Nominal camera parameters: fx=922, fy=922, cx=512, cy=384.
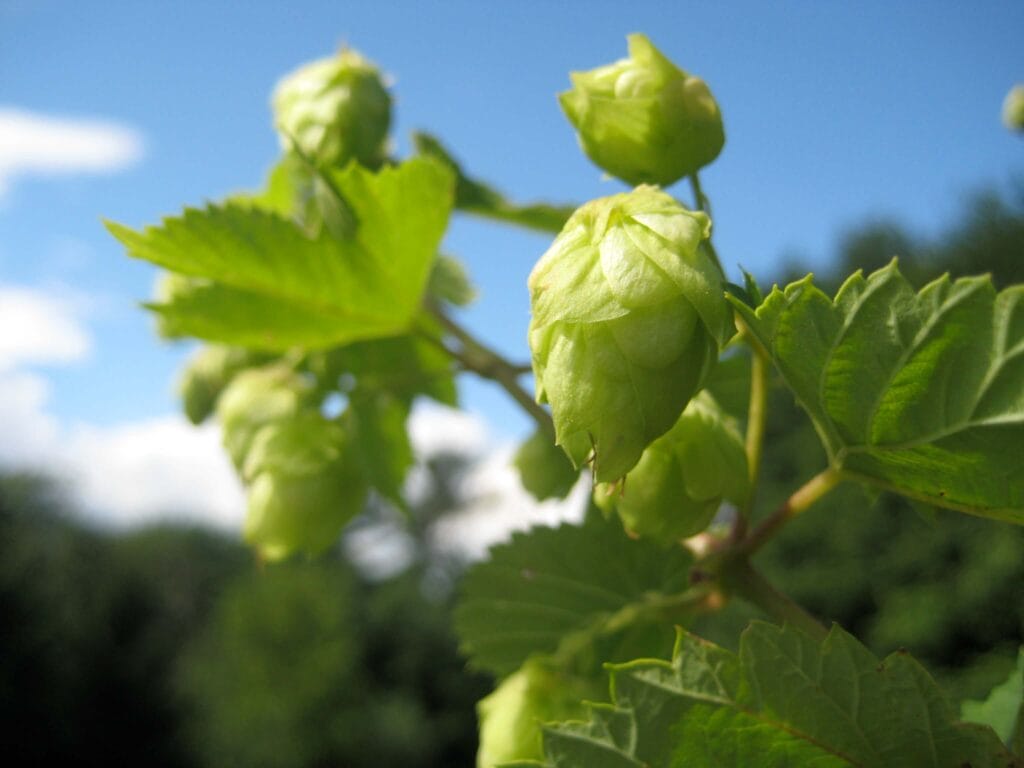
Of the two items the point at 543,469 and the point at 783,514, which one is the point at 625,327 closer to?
the point at 783,514

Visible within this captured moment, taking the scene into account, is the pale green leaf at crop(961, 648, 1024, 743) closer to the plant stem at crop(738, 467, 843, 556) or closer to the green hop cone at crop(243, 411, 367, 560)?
the plant stem at crop(738, 467, 843, 556)

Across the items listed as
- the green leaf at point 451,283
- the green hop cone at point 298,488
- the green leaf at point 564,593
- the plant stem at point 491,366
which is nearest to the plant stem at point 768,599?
the green leaf at point 564,593

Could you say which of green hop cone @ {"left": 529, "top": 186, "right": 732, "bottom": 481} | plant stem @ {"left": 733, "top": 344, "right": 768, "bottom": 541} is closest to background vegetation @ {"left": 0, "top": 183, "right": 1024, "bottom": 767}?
plant stem @ {"left": 733, "top": 344, "right": 768, "bottom": 541}

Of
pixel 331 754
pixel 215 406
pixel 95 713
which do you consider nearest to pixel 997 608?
pixel 215 406

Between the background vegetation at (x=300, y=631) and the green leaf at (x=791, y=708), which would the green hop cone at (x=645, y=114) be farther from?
the background vegetation at (x=300, y=631)

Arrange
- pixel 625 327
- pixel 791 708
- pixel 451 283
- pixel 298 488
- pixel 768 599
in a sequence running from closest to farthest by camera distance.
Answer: pixel 625 327
pixel 791 708
pixel 768 599
pixel 298 488
pixel 451 283

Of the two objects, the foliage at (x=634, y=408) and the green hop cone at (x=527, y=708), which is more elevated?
the foliage at (x=634, y=408)

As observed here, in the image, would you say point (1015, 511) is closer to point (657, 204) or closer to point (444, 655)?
point (657, 204)

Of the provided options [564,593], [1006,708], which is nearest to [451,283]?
[564,593]
